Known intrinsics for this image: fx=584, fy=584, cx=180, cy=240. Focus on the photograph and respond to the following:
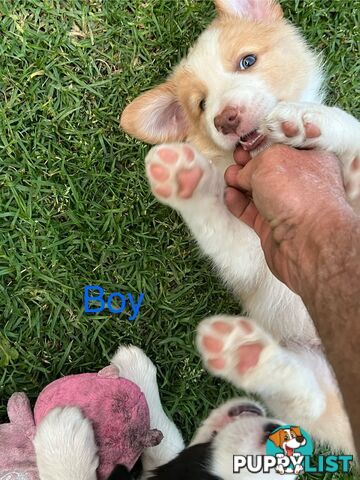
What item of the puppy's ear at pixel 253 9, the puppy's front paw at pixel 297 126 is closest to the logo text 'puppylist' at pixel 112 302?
the puppy's front paw at pixel 297 126

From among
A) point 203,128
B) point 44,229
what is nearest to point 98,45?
point 203,128

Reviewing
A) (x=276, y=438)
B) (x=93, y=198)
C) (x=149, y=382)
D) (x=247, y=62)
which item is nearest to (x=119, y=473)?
(x=276, y=438)

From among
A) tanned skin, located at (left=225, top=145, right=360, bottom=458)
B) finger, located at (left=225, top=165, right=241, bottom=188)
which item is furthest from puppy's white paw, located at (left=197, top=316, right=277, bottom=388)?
finger, located at (left=225, top=165, right=241, bottom=188)

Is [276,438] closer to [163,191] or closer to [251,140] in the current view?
[163,191]

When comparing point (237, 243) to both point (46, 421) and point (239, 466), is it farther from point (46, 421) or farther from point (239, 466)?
point (46, 421)

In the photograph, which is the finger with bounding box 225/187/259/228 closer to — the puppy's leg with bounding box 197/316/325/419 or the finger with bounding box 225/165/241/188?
the finger with bounding box 225/165/241/188

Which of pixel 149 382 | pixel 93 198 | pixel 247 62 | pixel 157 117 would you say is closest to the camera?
pixel 247 62
